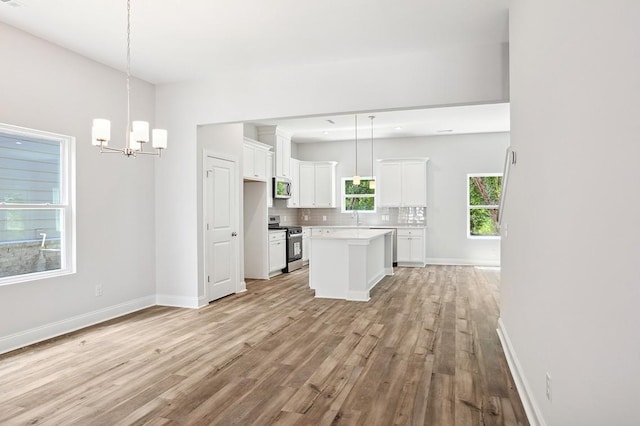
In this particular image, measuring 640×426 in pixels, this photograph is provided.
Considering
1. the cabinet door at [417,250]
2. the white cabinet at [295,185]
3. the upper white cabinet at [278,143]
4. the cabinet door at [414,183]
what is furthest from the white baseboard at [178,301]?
the cabinet door at [414,183]

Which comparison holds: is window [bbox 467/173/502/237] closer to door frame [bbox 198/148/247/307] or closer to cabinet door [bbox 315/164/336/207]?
cabinet door [bbox 315/164/336/207]

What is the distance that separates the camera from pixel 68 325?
446 centimetres

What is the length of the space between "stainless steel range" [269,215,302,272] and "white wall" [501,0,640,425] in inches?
235

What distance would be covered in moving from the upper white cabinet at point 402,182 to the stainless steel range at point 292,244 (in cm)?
215

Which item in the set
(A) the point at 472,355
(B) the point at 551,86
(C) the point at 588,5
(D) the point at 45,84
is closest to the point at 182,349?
(A) the point at 472,355

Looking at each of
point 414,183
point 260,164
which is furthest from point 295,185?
point 414,183

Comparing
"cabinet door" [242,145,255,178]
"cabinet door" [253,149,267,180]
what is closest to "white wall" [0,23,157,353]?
"cabinet door" [242,145,255,178]

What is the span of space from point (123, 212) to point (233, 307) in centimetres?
185

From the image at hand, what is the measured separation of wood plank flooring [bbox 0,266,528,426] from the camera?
263 centimetres

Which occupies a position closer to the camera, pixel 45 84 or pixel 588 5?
pixel 588 5

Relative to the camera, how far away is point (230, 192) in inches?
250

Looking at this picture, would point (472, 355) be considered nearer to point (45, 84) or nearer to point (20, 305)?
point (20, 305)

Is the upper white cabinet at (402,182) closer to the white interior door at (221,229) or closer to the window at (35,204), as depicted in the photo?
the white interior door at (221,229)

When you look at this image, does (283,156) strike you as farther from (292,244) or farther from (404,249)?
(404,249)
